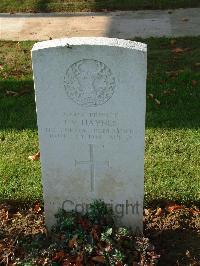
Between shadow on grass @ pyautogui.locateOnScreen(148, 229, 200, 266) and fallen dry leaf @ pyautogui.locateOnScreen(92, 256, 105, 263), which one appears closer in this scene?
fallen dry leaf @ pyautogui.locateOnScreen(92, 256, 105, 263)

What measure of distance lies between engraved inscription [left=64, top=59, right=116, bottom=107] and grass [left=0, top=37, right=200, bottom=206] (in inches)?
54.0

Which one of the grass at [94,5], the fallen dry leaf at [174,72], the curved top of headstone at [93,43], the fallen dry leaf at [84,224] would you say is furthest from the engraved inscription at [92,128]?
the grass at [94,5]

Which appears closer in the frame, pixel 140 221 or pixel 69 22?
pixel 140 221

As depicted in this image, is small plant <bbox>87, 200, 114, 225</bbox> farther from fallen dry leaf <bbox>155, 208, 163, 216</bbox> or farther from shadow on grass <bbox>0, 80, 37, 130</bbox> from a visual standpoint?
shadow on grass <bbox>0, 80, 37, 130</bbox>

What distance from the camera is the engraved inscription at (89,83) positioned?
11.8 feet

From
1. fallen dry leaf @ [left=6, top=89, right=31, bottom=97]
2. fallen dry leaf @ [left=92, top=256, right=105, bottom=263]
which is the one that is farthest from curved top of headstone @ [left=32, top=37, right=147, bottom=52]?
fallen dry leaf @ [left=6, top=89, right=31, bottom=97]

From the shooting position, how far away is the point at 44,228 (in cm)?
438

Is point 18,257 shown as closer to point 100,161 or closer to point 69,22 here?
point 100,161

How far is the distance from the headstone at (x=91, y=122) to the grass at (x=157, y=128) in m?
0.69

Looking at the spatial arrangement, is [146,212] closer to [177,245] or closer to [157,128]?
[177,245]

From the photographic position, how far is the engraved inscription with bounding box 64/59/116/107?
3.59 meters

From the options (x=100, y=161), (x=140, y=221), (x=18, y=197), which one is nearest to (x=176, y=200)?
(x=140, y=221)

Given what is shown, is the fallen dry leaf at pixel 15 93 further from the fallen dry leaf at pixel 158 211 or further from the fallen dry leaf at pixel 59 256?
the fallen dry leaf at pixel 59 256

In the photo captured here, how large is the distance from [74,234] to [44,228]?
0.51 metres
